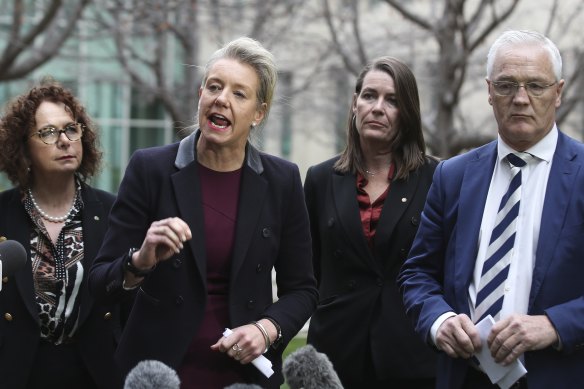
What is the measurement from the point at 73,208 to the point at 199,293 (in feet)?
4.51

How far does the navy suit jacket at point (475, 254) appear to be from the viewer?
12.2ft

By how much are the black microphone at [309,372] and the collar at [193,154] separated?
0.87 meters

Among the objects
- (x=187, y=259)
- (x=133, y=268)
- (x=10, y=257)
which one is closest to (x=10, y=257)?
(x=10, y=257)

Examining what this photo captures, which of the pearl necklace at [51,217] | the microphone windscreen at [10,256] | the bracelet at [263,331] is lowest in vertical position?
the bracelet at [263,331]

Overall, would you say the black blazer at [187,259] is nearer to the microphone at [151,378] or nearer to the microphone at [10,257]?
the microphone at [10,257]

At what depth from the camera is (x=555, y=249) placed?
12.2 feet

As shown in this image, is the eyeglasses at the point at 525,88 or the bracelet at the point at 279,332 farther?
the bracelet at the point at 279,332

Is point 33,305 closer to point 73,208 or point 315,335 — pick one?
point 73,208

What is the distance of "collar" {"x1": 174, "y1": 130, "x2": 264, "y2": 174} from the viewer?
4.17m

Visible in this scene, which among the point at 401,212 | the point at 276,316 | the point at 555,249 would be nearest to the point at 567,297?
the point at 555,249

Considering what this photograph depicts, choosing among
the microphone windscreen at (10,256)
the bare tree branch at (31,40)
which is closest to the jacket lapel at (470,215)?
the microphone windscreen at (10,256)

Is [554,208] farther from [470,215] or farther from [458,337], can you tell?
[458,337]

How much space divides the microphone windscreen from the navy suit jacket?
4.82ft

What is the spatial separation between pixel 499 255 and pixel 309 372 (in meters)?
0.81
